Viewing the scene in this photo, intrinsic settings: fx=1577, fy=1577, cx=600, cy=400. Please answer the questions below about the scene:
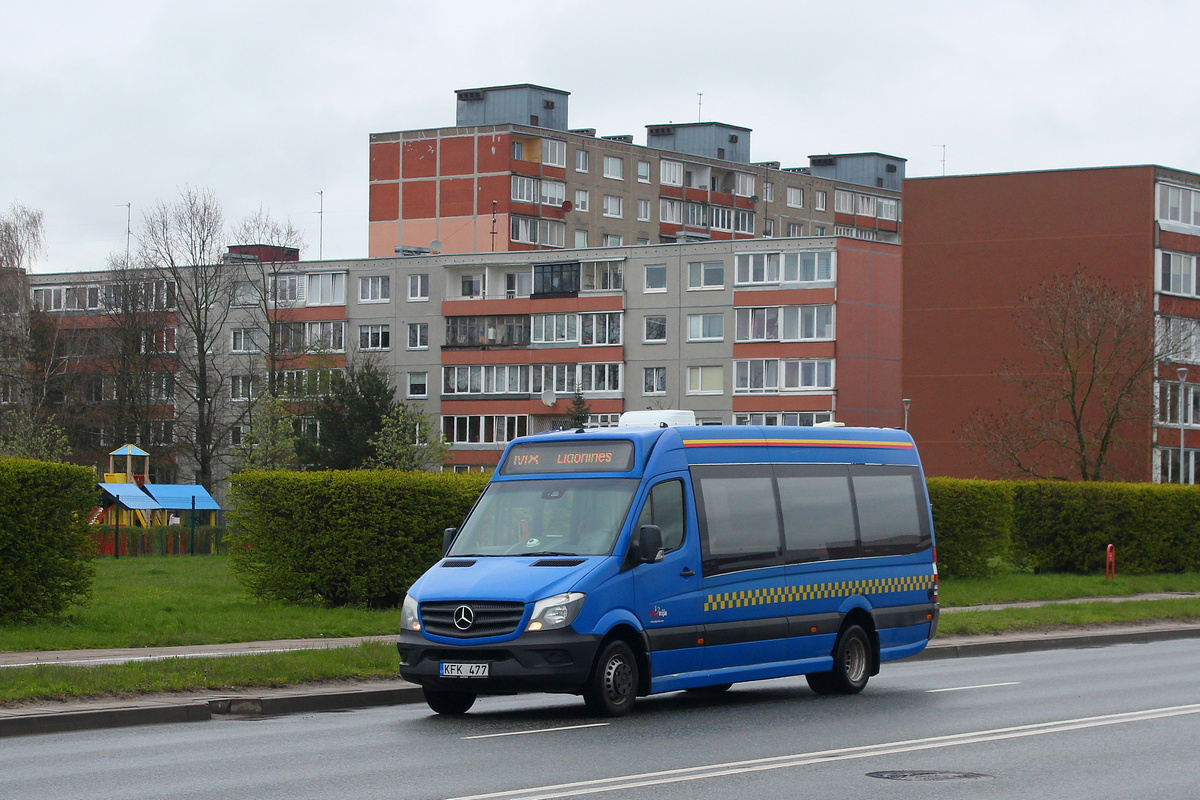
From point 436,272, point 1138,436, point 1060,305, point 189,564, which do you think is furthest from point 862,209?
point 189,564

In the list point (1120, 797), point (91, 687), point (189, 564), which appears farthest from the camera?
point (189, 564)

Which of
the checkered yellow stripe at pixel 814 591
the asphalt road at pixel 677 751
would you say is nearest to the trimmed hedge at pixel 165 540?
the checkered yellow stripe at pixel 814 591

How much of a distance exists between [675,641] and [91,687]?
17.2ft

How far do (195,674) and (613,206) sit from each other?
9473 centimetres

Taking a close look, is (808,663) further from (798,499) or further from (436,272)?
(436,272)

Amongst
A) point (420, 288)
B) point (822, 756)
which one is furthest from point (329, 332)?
point (822, 756)

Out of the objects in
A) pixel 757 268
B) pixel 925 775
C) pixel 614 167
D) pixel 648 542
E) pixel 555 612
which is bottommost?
pixel 925 775

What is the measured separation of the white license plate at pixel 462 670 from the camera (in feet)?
43.4

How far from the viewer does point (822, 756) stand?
11219mm

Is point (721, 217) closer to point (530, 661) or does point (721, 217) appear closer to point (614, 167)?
point (614, 167)

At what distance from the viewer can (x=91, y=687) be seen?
14078 millimetres

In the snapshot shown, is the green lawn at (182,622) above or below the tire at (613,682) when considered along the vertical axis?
below

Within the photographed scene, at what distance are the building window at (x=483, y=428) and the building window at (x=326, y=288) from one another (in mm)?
10457

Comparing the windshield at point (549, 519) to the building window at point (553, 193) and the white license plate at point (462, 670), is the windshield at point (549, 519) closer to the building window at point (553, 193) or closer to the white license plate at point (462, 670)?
the white license plate at point (462, 670)
